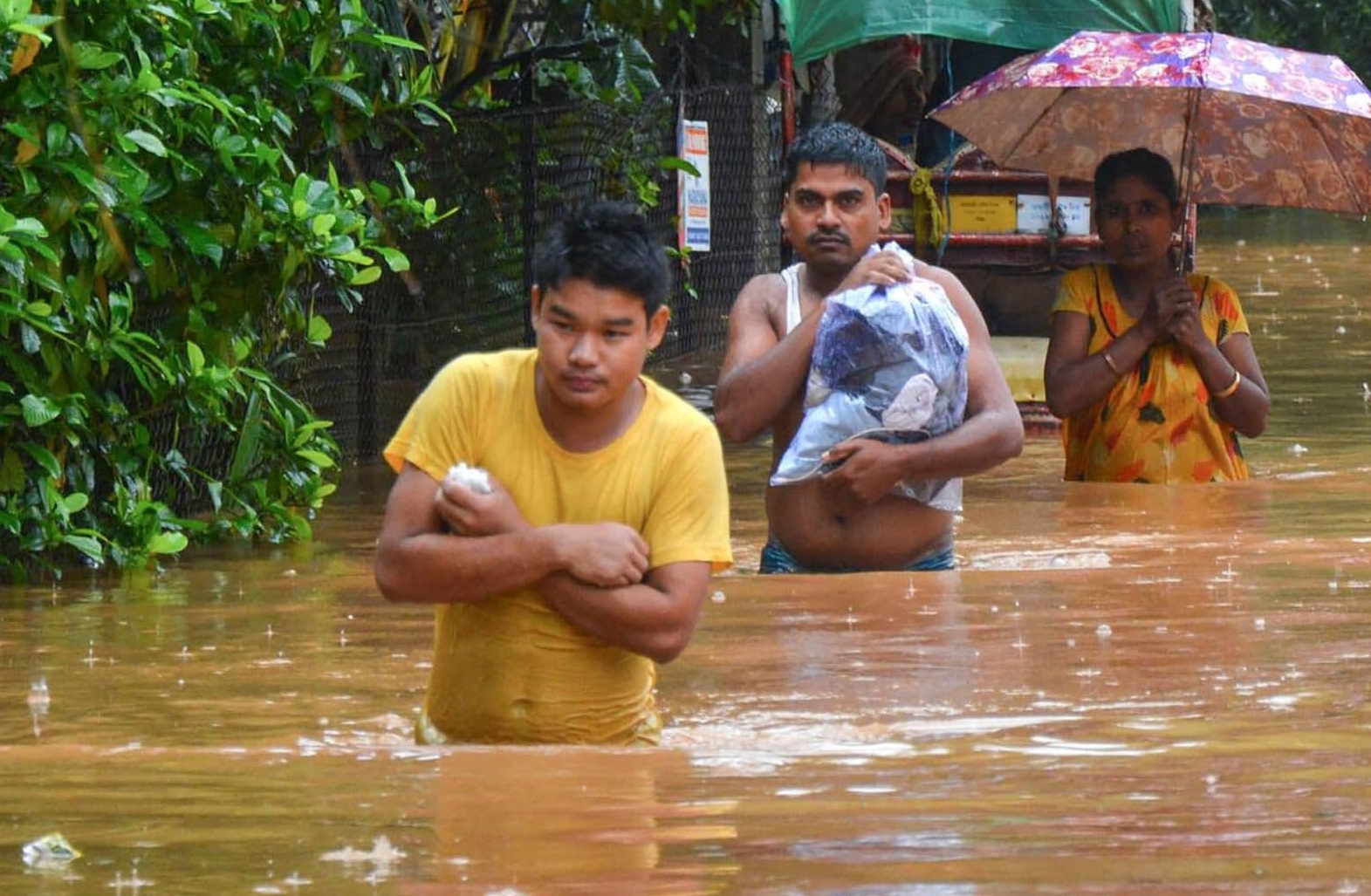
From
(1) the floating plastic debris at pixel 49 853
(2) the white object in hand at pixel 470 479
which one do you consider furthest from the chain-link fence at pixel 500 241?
(1) the floating plastic debris at pixel 49 853

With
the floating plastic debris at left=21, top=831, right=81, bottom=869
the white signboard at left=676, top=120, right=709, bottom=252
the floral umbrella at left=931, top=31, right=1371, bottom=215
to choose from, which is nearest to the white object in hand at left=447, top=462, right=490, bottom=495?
the floating plastic debris at left=21, top=831, right=81, bottom=869

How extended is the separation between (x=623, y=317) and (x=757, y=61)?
1251cm

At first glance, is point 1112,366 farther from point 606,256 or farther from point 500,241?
point 500,241

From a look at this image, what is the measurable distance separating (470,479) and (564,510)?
227mm

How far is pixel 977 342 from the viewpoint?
23.2ft

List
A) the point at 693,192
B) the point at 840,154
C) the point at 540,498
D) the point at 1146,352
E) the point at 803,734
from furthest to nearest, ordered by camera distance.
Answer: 1. the point at 693,192
2. the point at 1146,352
3. the point at 840,154
4. the point at 803,734
5. the point at 540,498

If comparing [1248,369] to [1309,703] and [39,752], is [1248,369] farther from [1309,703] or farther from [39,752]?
[39,752]

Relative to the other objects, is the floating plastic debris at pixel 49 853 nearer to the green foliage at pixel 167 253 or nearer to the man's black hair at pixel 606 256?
the man's black hair at pixel 606 256

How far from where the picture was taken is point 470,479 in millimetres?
4852

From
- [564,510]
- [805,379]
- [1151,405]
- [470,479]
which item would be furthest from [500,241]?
[470,479]

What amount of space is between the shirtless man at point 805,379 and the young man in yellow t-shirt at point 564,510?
1.90 meters

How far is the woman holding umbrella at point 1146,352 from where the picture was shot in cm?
907

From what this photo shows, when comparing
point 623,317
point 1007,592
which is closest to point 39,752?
point 623,317

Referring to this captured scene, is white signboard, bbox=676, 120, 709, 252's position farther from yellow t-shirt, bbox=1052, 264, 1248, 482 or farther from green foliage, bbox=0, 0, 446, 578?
yellow t-shirt, bbox=1052, 264, 1248, 482
